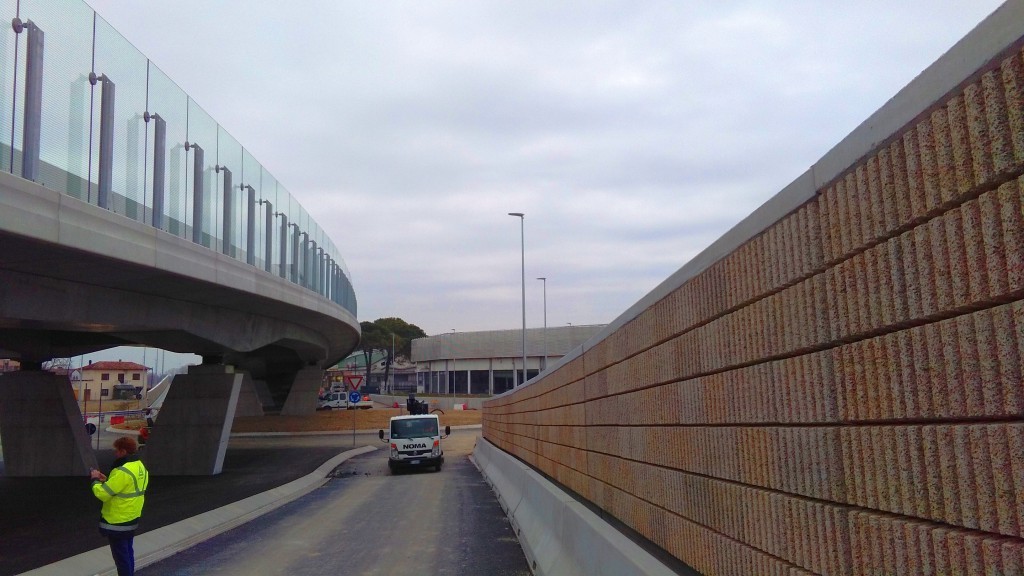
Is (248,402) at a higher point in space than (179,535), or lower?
higher

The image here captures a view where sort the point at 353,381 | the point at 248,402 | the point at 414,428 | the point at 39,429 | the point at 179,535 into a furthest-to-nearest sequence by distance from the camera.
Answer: the point at 248,402 → the point at 353,381 → the point at 414,428 → the point at 39,429 → the point at 179,535

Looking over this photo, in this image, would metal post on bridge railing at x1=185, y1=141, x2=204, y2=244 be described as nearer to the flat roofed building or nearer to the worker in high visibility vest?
the worker in high visibility vest

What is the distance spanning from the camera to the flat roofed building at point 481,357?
9438 cm

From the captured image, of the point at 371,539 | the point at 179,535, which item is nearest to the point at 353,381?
the point at 179,535

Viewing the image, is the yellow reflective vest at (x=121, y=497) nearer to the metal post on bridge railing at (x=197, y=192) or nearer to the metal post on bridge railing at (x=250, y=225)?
the metal post on bridge railing at (x=197, y=192)

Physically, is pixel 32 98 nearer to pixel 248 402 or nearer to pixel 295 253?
pixel 295 253

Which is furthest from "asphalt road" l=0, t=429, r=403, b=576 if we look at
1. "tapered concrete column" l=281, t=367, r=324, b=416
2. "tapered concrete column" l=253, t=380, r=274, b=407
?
"tapered concrete column" l=253, t=380, r=274, b=407

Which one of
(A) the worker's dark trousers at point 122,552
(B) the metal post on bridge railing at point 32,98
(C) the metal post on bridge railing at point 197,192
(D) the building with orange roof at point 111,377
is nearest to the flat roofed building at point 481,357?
(D) the building with orange roof at point 111,377

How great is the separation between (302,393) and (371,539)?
55919 mm

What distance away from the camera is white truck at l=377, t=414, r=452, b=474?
28375 millimetres

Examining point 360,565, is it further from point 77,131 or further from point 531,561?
point 77,131

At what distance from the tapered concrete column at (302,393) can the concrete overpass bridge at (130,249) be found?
34.5 metres

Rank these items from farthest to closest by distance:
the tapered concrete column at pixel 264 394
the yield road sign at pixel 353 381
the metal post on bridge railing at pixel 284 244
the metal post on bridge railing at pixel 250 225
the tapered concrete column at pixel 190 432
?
the tapered concrete column at pixel 264 394 < the yield road sign at pixel 353 381 < the tapered concrete column at pixel 190 432 < the metal post on bridge railing at pixel 284 244 < the metal post on bridge railing at pixel 250 225

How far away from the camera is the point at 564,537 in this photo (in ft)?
30.1
